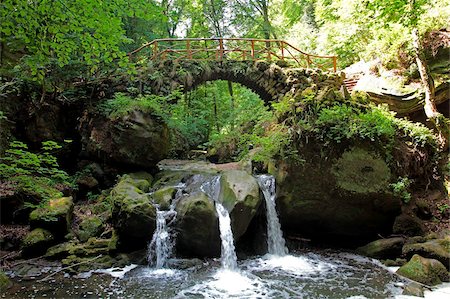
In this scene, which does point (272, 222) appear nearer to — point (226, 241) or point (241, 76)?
point (226, 241)

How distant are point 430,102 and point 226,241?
Result: 25.8 feet

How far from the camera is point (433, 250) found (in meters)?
6.57

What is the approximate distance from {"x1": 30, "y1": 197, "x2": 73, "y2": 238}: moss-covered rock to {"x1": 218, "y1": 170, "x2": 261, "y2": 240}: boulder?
3.64m

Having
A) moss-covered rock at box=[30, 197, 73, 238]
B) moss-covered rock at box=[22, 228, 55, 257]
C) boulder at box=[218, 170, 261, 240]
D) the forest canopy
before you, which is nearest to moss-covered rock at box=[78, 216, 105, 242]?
moss-covered rock at box=[30, 197, 73, 238]

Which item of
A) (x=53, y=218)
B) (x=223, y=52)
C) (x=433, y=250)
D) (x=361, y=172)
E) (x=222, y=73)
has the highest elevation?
(x=223, y=52)

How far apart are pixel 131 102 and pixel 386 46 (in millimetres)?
9557

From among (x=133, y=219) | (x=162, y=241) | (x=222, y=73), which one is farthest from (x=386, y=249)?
(x=222, y=73)

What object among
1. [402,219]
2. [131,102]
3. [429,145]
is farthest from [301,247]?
[131,102]

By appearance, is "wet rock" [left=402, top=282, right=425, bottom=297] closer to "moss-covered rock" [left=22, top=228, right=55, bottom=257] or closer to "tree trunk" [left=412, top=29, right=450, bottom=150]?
"tree trunk" [left=412, top=29, right=450, bottom=150]

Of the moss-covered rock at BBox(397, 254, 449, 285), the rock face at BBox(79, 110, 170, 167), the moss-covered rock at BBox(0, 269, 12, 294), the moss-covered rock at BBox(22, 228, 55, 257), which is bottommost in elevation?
the moss-covered rock at BBox(397, 254, 449, 285)

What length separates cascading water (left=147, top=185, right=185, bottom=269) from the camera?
698 cm

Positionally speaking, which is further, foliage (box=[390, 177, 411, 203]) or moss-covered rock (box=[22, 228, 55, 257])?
foliage (box=[390, 177, 411, 203])

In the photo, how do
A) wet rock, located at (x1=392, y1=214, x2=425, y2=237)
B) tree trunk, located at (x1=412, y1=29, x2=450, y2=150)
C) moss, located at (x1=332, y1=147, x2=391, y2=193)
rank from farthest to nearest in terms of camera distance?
tree trunk, located at (x1=412, y1=29, x2=450, y2=150), moss, located at (x1=332, y1=147, x2=391, y2=193), wet rock, located at (x1=392, y1=214, x2=425, y2=237)

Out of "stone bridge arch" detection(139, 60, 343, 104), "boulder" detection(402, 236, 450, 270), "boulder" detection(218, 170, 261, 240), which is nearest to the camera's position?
"boulder" detection(402, 236, 450, 270)
